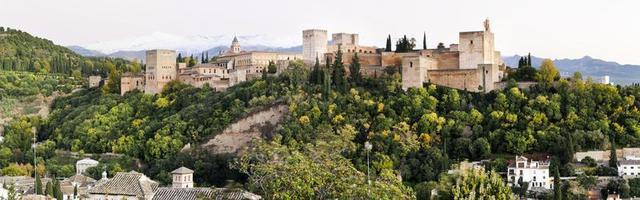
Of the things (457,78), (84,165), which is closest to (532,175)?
(457,78)

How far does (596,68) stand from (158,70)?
223 feet

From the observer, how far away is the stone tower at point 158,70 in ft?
194

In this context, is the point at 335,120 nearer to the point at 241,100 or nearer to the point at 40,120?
the point at 241,100

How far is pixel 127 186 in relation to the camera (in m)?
31.2

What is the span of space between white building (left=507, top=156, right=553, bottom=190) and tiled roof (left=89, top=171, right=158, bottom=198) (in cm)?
1604

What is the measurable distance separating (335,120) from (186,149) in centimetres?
789

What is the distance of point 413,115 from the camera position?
47.3 metres

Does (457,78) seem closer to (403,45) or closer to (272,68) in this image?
(403,45)


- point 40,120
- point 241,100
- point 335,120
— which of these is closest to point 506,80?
point 335,120

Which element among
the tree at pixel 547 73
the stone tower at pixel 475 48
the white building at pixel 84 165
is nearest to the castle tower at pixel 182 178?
the white building at pixel 84 165

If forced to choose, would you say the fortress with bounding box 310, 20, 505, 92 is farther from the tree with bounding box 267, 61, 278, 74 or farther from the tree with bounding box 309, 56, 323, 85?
the tree with bounding box 267, 61, 278, 74

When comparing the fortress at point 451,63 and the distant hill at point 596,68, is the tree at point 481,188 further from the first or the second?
the distant hill at point 596,68

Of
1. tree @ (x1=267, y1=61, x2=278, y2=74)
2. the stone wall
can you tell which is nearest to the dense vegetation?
tree @ (x1=267, y1=61, x2=278, y2=74)

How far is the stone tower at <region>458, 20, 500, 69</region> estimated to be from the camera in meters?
50.1
